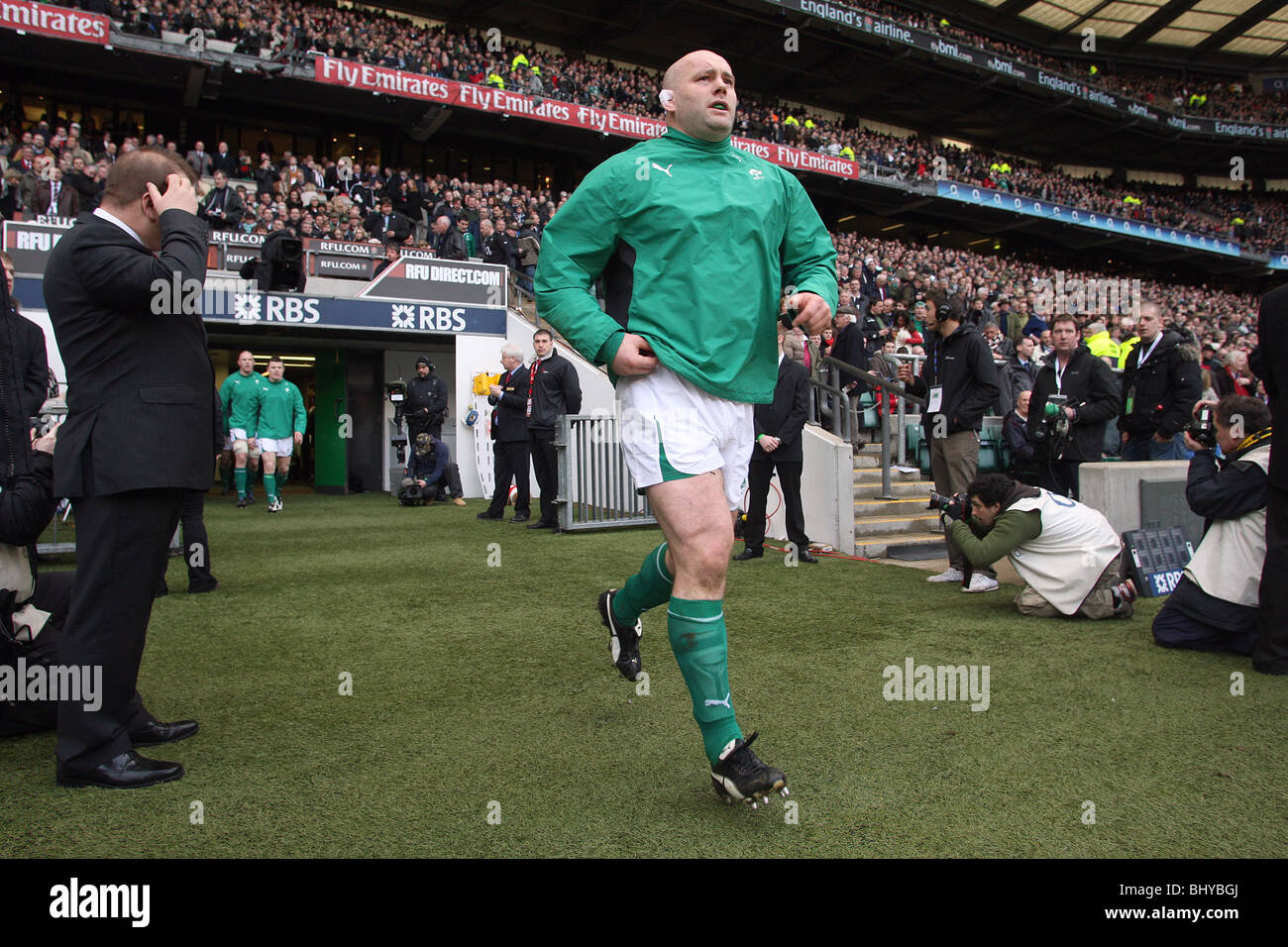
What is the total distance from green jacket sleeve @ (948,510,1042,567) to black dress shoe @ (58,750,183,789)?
386cm

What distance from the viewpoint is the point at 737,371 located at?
8.15ft

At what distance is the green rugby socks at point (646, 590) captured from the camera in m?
2.94

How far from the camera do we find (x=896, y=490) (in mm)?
8664

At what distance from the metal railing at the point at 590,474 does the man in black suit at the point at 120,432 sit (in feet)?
19.9

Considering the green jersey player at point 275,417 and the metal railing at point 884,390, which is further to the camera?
the green jersey player at point 275,417

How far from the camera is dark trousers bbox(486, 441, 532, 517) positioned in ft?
32.8

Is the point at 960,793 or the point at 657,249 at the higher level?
the point at 657,249

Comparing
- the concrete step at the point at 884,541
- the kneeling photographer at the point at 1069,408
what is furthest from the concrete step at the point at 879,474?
the kneeling photographer at the point at 1069,408

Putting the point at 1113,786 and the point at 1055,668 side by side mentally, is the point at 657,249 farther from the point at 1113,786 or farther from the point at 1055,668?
the point at 1055,668

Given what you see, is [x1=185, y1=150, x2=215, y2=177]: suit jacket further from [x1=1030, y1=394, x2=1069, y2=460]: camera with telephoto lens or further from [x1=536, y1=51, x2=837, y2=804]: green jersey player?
[x1=536, y1=51, x2=837, y2=804]: green jersey player

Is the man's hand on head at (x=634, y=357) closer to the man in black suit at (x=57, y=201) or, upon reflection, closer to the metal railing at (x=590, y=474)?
the metal railing at (x=590, y=474)

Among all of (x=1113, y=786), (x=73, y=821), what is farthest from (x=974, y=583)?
(x=73, y=821)

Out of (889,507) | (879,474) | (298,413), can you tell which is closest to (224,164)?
(298,413)
